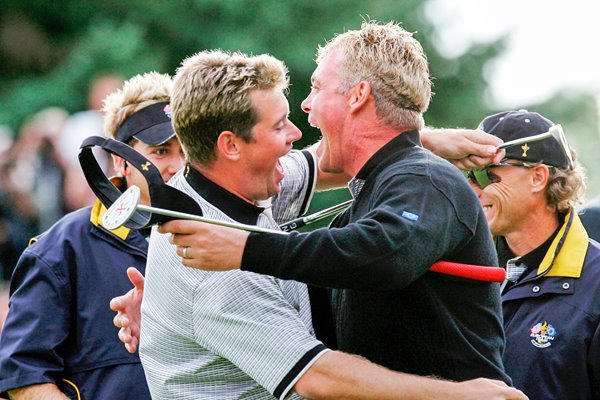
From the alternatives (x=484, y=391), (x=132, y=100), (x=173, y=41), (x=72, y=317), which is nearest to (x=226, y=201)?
(x=484, y=391)

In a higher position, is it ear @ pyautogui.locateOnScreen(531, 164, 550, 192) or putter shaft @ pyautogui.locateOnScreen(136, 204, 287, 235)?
putter shaft @ pyautogui.locateOnScreen(136, 204, 287, 235)

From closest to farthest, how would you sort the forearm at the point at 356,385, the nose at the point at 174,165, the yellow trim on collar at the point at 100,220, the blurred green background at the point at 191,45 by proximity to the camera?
1. the forearm at the point at 356,385
2. the yellow trim on collar at the point at 100,220
3. the nose at the point at 174,165
4. the blurred green background at the point at 191,45

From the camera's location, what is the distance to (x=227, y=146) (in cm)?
409

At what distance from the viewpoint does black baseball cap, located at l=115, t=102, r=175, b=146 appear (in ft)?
17.1

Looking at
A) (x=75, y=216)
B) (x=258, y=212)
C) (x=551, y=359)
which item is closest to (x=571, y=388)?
(x=551, y=359)

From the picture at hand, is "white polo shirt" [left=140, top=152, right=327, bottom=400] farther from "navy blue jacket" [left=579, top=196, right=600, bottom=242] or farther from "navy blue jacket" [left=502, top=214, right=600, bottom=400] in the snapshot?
"navy blue jacket" [left=579, top=196, right=600, bottom=242]

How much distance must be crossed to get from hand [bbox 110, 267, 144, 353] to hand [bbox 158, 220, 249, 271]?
99 cm

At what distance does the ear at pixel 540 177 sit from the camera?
517 centimetres

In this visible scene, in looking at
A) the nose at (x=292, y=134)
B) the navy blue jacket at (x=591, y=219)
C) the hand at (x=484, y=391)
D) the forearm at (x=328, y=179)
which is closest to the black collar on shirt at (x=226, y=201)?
the nose at (x=292, y=134)

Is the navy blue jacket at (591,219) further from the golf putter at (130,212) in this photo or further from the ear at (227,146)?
the golf putter at (130,212)

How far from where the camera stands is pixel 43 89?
1090cm

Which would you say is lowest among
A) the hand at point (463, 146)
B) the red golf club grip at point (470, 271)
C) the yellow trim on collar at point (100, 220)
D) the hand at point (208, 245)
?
the yellow trim on collar at point (100, 220)

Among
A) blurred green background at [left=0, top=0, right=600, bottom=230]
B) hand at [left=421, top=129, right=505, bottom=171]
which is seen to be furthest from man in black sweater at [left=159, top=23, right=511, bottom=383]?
blurred green background at [left=0, top=0, right=600, bottom=230]

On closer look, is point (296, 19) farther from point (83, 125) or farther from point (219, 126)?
point (219, 126)
